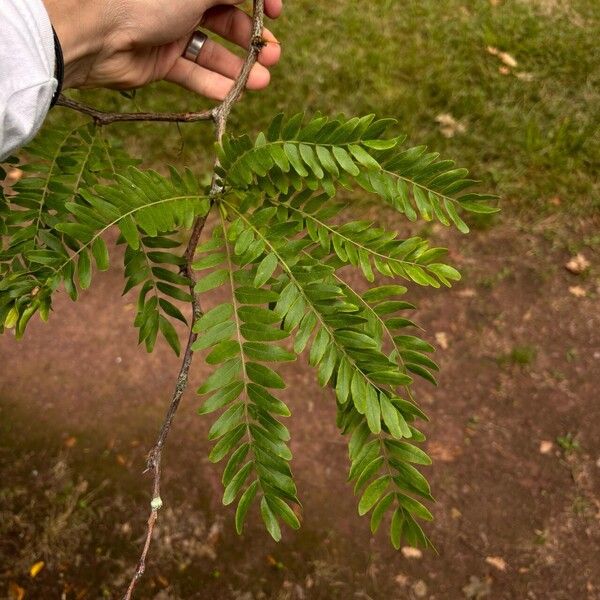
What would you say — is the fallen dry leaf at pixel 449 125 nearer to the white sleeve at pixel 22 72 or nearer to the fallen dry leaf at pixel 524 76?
the fallen dry leaf at pixel 524 76

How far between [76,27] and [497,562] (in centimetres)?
265

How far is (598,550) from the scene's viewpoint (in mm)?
2920

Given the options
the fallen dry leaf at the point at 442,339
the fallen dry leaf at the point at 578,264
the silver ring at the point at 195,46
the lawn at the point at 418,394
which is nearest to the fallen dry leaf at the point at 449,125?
the lawn at the point at 418,394

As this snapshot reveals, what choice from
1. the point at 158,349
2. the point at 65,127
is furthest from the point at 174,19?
the point at 158,349

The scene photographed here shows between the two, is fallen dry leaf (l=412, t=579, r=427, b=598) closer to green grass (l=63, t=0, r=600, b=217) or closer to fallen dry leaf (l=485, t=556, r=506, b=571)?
fallen dry leaf (l=485, t=556, r=506, b=571)

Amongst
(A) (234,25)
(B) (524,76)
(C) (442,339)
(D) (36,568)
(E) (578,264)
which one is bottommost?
(D) (36,568)

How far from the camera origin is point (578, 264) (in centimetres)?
363

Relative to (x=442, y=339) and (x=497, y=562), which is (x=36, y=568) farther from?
(x=442, y=339)

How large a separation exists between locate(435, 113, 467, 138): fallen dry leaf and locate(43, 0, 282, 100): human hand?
185 centimetres

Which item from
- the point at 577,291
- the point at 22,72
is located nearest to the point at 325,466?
the point at 577,291

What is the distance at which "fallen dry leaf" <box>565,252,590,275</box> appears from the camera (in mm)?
3619

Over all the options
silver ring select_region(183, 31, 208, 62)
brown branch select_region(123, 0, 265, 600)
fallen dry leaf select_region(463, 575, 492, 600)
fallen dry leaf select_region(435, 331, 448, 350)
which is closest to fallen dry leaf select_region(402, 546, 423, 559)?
fallen dry leaf select_region(463, 575, 492, 600)

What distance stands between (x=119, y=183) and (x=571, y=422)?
8.90 ft

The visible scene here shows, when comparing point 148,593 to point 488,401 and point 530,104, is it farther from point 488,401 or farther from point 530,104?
point 530,104
